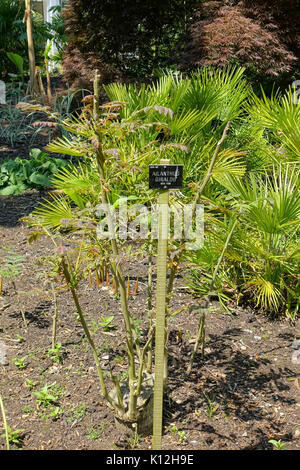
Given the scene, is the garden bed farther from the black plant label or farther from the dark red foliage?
the dark red foliage

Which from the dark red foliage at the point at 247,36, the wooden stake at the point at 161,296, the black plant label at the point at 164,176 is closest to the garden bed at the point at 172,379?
the wooden stake at the point at 161,296

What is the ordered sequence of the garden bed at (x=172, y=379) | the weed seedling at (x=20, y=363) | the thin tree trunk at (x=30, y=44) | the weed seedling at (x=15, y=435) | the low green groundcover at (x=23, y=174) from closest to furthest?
the weed seedling at (x=15, y=435) < the garden bed at (x=172, y=379) < the weed seedling at (x=20, y=363) < the low green groundcover at (x=23, y=174) < the thin tree trunk at (x=30, y=44)

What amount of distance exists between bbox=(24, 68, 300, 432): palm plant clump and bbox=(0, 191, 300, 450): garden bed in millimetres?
130

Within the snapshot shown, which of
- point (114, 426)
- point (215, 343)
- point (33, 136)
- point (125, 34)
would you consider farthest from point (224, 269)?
point (125, 34)

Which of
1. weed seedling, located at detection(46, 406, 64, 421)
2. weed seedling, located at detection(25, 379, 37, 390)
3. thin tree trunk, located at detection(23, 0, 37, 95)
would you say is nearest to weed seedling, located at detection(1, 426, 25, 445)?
weed seedling, located at detection(46, 406, 64, 421)

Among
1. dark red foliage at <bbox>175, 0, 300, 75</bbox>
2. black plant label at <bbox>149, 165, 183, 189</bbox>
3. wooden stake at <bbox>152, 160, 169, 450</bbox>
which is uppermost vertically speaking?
dark red foliage at <bbox>175, 0, 300, 75</bbox>

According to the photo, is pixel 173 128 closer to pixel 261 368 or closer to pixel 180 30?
pixel 261 368

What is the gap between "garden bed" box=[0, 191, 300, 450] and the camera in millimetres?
2256

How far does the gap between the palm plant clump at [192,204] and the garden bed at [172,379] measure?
13 centimetres

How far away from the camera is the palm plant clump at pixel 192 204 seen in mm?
1983

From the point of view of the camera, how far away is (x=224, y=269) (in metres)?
3.50

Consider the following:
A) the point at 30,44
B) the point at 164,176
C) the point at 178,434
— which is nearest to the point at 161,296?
the point at 164,176

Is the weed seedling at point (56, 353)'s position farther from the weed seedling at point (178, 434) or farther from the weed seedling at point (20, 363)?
the weed seedling at point (178, 434)
